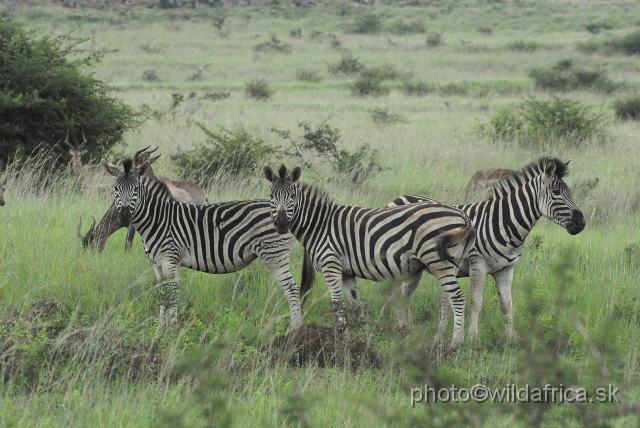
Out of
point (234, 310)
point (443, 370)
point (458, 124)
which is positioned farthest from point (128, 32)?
point (443, 370)

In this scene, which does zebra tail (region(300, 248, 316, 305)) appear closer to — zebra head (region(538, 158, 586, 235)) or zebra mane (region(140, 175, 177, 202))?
zebra mane (region(140, 175, 177, 202))

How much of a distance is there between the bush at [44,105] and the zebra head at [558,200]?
8062mm

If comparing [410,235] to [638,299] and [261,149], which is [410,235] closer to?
[638,299]

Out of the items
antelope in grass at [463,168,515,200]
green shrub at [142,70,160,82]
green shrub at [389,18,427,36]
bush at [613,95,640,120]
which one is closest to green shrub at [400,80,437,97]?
bush at [613,95,640,120]

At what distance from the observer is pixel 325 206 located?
7.29 meters

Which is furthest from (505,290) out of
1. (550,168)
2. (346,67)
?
(346,67)

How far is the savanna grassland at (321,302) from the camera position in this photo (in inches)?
175

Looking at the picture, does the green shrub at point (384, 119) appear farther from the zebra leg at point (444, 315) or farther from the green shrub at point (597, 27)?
the green shrub at point (597, 27)

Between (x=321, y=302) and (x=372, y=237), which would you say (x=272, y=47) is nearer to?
(x=321, y=302)

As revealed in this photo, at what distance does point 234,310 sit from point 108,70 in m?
30.7

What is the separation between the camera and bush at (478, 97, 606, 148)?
1680 cm

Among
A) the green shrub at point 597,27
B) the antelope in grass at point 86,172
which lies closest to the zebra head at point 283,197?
the antelope in grass at point 86,172

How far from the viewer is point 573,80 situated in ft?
98.8

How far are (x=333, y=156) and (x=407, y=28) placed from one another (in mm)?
41844
